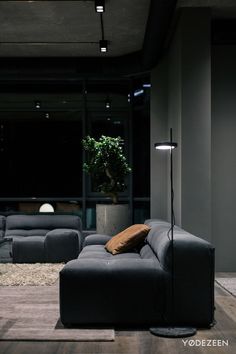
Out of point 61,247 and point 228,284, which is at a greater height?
point 61,247

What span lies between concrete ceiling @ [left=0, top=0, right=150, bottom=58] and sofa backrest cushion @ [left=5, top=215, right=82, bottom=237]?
275 centimetres

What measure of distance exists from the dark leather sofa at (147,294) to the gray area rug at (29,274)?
6.13ft

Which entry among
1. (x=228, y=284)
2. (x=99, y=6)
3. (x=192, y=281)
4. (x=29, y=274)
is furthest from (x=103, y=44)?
(x=192, y=281)

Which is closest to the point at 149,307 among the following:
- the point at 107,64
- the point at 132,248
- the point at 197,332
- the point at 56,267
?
the point at 197,332

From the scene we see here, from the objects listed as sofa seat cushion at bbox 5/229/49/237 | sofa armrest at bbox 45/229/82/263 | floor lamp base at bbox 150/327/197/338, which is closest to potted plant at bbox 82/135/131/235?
sofa armrest at bbox 45/229/82/263

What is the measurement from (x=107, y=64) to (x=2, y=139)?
2.81 m

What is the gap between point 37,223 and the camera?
809 centimetres

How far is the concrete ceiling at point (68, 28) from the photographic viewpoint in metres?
6.13

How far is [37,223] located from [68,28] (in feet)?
10.3

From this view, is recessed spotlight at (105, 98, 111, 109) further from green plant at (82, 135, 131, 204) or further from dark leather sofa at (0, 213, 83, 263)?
dark leather sofa at (0, 213, 83, 263)

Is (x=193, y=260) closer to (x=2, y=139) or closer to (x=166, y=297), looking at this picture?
(x=166, y=297)

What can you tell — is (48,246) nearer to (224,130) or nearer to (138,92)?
(224,130)

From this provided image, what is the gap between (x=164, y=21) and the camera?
5852mm

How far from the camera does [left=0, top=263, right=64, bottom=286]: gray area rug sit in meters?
5.91
